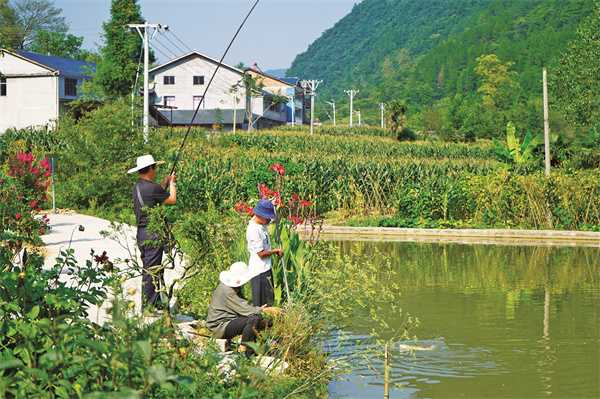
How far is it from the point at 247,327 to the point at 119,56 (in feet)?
220

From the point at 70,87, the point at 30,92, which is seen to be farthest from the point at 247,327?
the point at 70,87

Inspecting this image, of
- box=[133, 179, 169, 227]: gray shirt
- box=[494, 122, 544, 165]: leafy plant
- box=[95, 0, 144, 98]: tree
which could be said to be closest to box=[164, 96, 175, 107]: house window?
box=[95, 0, 144, 98]: tree

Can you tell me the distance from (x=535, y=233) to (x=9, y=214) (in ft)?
54.8

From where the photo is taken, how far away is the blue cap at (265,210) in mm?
9469

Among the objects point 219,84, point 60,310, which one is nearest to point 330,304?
point 60,310

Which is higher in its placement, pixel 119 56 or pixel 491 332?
pixel 119 56

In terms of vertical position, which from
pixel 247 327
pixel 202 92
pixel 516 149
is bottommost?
pixel 247 327

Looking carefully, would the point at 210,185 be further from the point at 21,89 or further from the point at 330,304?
the point at 21,89

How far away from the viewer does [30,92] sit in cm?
6619

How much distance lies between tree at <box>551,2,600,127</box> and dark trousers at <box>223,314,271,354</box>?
142 ft

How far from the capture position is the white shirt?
31.2 ft

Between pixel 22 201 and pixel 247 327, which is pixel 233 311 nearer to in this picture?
pixel 247 327

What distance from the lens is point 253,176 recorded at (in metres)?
30.5

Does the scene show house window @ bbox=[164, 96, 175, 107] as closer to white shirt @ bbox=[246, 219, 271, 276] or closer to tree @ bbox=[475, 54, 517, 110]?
tree @ bbox=[475, 54, 517, 110]
